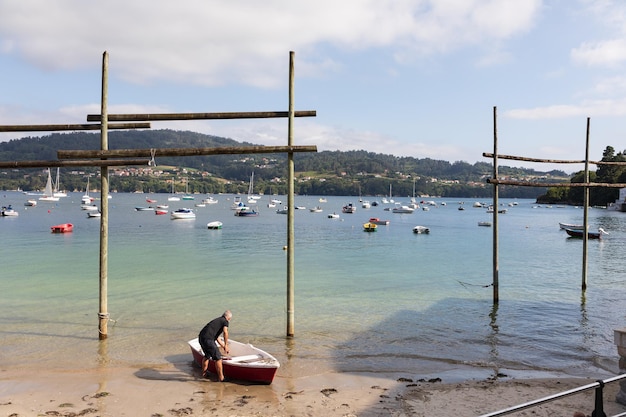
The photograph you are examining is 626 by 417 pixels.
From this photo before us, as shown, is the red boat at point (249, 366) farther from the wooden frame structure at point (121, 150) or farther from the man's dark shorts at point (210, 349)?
the wooden frame structure at point (121, 150)

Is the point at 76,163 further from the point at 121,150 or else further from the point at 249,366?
the point at 249,366

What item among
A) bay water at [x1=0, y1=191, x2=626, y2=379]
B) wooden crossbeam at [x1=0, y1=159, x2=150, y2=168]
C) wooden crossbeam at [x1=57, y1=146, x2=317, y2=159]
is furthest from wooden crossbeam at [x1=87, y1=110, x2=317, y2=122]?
bay water at [x1=0, y1=191, x2=626, y2=379]

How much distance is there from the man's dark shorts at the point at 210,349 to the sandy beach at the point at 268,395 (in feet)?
2.10

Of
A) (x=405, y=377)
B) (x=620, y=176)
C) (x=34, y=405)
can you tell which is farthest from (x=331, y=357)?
(x=620, y=176)

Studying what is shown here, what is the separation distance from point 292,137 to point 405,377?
7.23 meters

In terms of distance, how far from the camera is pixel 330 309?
879 inches

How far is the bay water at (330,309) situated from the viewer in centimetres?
1480

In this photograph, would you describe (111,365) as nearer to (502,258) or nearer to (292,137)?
(292,137)

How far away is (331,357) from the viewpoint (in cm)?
1485

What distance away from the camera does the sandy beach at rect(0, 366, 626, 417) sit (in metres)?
10.5

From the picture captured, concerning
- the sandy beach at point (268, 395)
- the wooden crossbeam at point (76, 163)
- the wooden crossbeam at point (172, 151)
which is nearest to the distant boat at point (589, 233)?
the sandy beach at point (268, 395)

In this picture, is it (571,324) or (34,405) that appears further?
(571,324)

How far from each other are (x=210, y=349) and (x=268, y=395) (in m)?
2.03

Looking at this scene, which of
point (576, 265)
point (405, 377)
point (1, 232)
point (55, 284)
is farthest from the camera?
point (1, 232)
